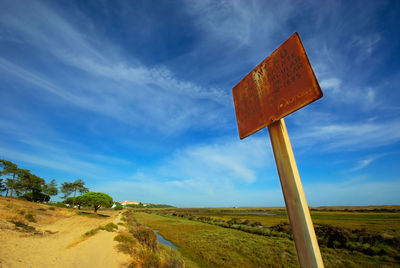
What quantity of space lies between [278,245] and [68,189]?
7049 cm

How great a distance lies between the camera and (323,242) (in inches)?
638

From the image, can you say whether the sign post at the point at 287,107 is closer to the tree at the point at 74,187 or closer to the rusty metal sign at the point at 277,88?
the rusty metal sign at the point at 277,88

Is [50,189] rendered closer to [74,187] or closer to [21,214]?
[74,187]

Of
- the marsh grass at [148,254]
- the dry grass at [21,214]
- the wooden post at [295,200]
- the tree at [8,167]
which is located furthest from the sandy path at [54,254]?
the tree at [8,167]

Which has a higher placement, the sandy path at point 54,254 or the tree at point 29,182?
the tree at point 29,182

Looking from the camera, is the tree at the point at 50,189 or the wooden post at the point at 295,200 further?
the tree at the point at 50,189

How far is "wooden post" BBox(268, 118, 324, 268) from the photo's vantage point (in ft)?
4.12

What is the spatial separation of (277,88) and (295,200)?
103 cm

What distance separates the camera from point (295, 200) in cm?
137

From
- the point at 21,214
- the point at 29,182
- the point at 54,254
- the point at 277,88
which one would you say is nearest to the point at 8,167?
the point at 29,182

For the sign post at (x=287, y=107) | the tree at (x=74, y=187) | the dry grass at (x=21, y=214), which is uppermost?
the tree at (x=74, y=187)

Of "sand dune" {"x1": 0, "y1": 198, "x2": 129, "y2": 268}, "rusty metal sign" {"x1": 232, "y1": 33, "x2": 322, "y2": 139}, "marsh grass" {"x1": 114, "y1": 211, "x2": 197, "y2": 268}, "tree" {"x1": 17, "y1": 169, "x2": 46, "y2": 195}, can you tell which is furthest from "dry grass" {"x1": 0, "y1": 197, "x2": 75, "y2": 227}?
"rusty metal sign" {"x1": 232, "y1": 33, "x2": 322, "y2": 139}

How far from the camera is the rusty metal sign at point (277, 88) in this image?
1.37m

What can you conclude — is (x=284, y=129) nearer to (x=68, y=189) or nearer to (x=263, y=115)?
(x=263, y=115)
